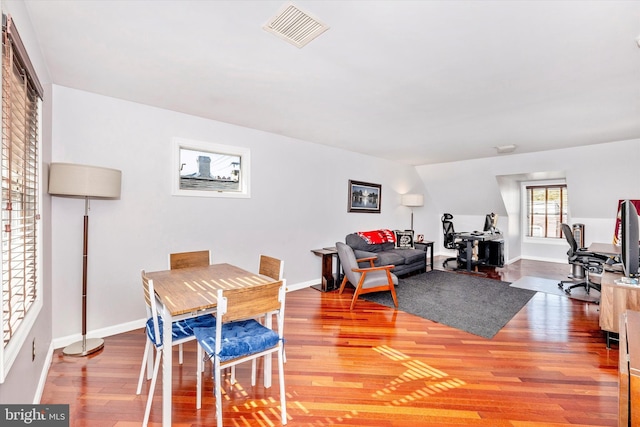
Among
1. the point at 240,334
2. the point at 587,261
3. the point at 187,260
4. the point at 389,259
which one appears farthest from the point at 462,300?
the point at 187,260

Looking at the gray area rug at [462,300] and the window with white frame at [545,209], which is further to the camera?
the window with white frame at [545,209]

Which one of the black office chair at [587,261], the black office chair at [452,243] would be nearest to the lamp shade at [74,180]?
the black office chair at [587,261]

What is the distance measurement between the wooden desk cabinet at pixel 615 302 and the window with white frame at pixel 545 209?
5.30 meters

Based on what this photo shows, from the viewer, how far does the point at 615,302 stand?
8.78ft

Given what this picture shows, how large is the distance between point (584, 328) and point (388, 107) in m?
3.25

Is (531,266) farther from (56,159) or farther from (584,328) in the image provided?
(56,159)

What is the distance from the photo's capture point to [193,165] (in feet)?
11.6

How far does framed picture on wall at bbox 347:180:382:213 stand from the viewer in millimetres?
5477

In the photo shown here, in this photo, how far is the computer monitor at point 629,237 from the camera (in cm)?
255

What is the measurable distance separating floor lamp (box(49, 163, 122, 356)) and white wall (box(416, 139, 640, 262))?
20.8ft

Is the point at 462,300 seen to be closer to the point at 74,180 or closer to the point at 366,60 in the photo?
the point at 366,60

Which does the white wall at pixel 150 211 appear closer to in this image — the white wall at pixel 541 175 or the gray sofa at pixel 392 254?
the gray sofa at pixel 392 254

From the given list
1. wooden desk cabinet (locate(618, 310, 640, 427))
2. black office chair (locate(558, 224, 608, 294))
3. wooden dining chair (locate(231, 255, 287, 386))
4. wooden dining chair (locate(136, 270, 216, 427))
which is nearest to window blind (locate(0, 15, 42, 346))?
wooden dining chair (locate(136, 270, 216, 427))

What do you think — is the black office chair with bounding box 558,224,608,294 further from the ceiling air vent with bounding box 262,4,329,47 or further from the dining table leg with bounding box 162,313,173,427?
the dining table leg with bounding box 162,313,173,427
